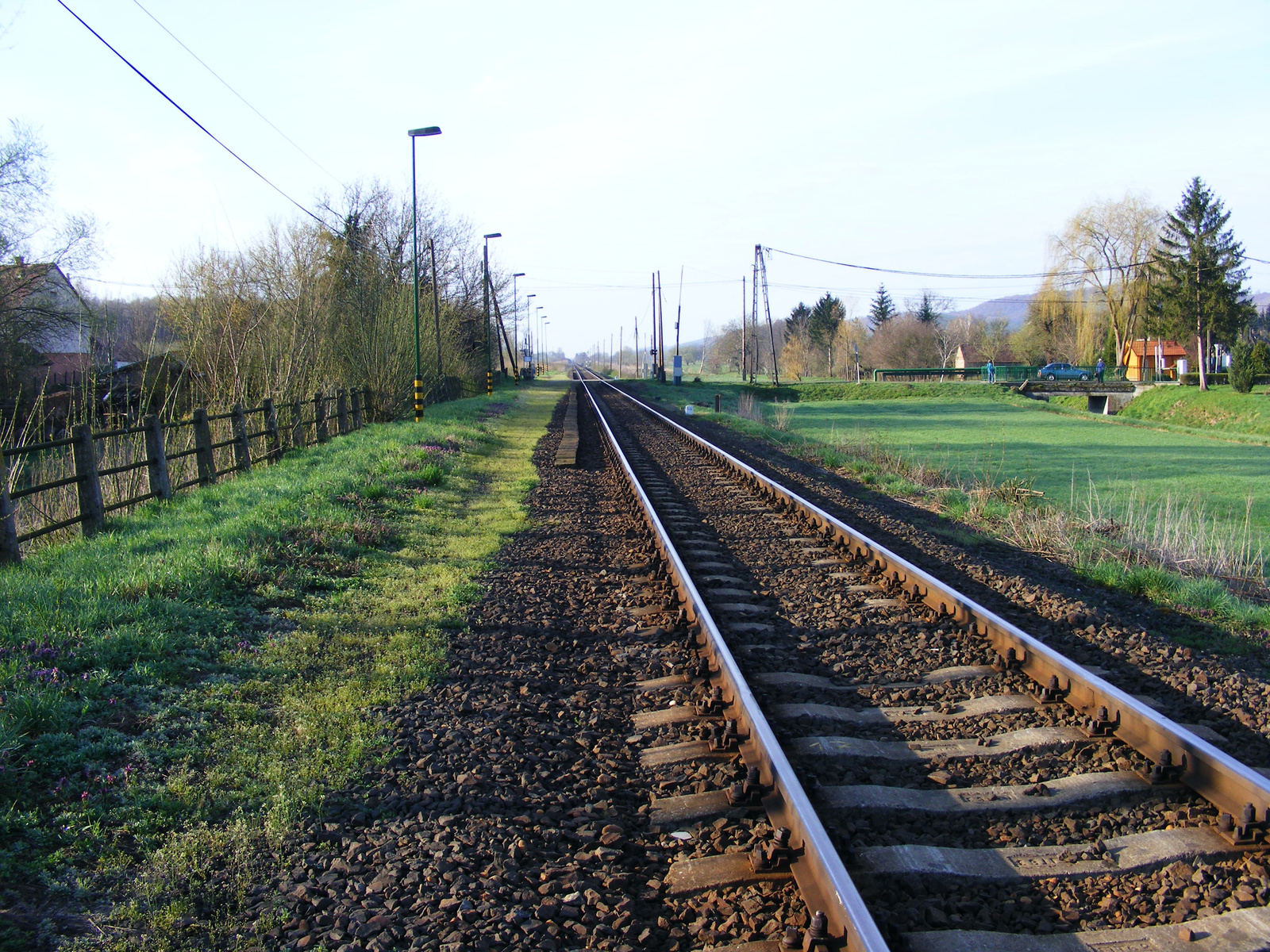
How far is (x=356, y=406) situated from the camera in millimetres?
21312

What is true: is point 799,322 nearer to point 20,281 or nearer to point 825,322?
point 825,322

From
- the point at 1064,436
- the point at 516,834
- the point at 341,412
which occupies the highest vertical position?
the point at 341,412

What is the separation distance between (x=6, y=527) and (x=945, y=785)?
25.1 feet

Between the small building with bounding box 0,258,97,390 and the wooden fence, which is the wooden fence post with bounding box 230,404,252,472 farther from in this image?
the small building with bounding box 0,258,97,390

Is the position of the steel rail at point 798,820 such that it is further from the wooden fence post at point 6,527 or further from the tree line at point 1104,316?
the tree line at point 1104,316

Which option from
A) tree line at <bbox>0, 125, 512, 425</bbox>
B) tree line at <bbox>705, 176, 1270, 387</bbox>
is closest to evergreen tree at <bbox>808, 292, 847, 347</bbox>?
tree line at <bbox>705, 176, 1270, 387</bbox>

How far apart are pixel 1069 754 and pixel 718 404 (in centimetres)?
2995

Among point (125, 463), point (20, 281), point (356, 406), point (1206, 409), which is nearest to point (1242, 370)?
point (1206, 409)

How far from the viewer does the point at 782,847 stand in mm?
2904

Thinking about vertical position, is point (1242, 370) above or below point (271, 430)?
above

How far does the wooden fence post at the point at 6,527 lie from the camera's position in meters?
6.97

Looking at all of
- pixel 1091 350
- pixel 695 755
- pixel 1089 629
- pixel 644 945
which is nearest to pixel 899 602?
pixel 1089 629

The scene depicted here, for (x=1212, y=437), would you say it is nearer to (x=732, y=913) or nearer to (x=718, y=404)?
(x=718, y=404)

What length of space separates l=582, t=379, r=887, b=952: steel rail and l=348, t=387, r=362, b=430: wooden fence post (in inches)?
686
